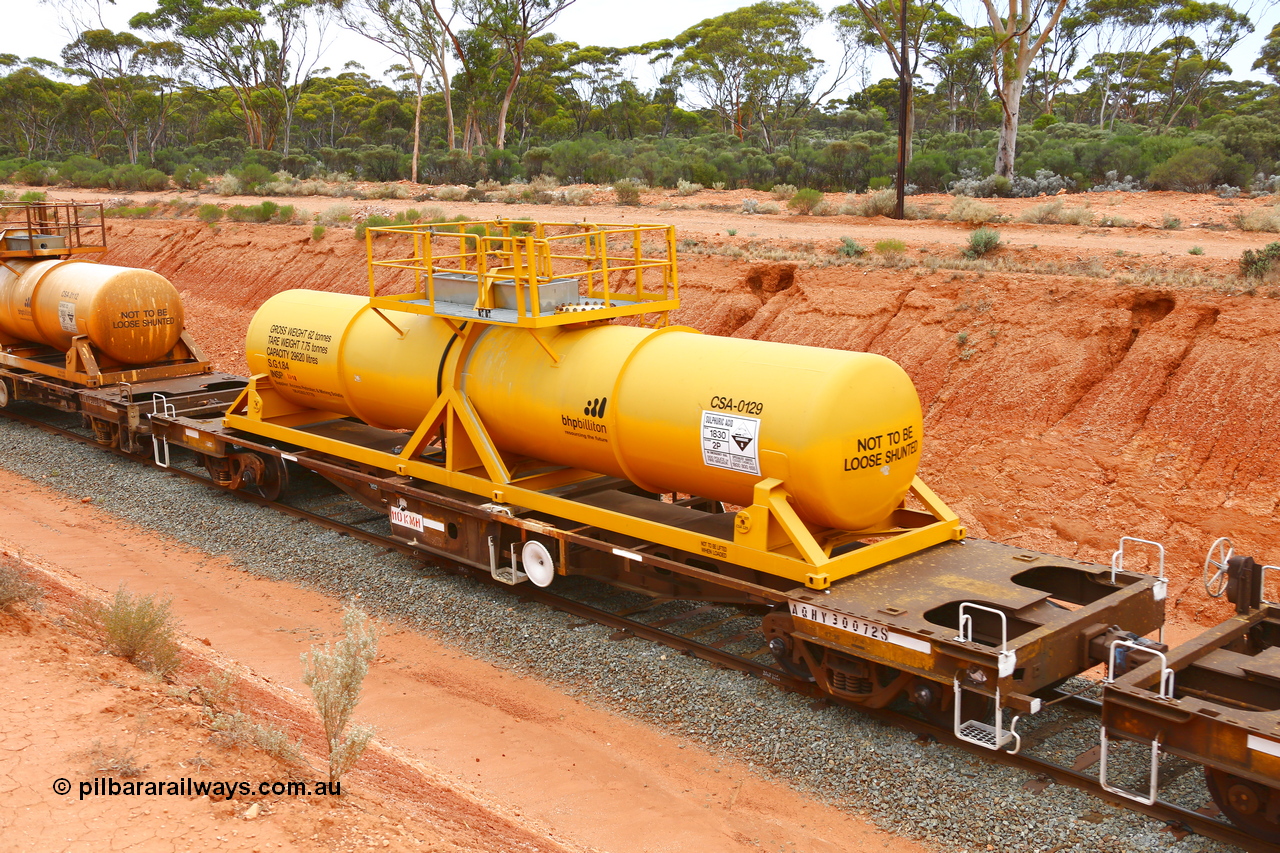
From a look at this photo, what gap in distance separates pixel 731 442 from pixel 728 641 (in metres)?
2.10

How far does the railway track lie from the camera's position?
714cm

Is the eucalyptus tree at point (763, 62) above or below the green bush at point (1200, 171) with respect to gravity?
above

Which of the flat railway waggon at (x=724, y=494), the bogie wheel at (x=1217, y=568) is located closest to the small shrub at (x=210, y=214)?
the flat railway waggon at (x=724, y=494)

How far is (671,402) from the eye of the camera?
927 centimetres

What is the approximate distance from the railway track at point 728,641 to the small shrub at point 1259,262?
968 centimetres

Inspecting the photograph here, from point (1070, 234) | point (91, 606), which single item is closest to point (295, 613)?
point (91, 606)

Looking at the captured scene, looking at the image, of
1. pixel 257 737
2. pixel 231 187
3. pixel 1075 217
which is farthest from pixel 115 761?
pixel 231 187

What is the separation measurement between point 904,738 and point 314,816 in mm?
4370

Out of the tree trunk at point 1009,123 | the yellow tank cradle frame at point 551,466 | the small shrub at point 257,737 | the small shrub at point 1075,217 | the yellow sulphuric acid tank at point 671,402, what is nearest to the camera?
the small shrub at point 257,737

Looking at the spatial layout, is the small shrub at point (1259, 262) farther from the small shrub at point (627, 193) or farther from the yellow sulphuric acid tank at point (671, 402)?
the small shrub at point (627, 193)

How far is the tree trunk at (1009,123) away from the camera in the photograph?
32781 mm

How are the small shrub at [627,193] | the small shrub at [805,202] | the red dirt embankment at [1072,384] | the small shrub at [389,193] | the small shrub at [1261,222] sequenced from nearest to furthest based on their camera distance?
the red dirt embankment at [1072,384]
the small shrub at [1261,222]
the small shrub at [805,202]
the small shrub at [627,193]
the small shrub at [389,193]

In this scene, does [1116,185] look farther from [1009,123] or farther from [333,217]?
[333,217]

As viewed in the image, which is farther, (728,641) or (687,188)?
(687,188)
